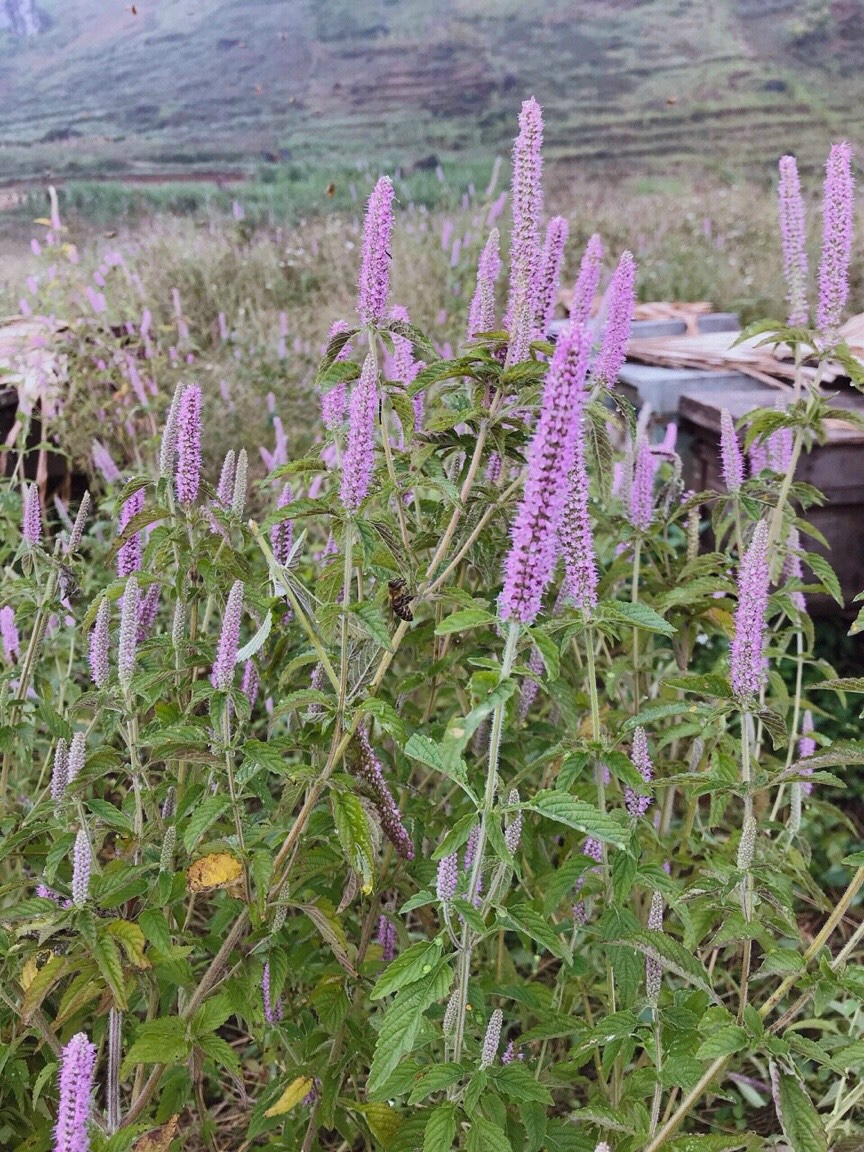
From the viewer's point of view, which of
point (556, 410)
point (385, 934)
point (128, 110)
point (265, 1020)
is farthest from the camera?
point (128, 110)

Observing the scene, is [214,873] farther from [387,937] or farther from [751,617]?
[751,617]

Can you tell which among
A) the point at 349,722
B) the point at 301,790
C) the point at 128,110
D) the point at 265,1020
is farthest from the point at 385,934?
the point at 128,110

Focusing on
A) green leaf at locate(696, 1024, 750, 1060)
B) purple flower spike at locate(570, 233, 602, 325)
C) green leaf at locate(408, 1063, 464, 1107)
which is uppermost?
purple flower spike at locate(570, 233, 602, 325)

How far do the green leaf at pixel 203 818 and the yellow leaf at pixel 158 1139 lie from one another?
38 cm

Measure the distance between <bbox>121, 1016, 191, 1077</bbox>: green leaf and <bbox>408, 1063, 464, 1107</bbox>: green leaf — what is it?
32 centimetres

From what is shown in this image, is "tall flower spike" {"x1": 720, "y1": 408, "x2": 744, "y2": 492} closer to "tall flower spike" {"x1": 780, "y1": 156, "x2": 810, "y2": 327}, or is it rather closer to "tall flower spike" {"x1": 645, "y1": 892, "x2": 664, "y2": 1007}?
"tall flower spike" {"x1": 780, "y1": 156, "x2": 810, "y2": 327}

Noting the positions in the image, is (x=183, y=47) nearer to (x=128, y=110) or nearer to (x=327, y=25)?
(x=128, y=110)

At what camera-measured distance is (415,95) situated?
7387mm

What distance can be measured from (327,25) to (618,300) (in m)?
6.70

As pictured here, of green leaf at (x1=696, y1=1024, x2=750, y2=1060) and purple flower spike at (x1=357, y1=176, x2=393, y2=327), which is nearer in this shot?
green leaf at (x1=696, y1=1024, x2=750, y2=1060)

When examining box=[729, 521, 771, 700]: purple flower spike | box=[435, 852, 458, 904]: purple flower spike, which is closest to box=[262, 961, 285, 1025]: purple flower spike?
box=[435, 852, 458, 904]: purple flower spike

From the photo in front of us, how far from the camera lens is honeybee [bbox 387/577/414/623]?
132 centimetres

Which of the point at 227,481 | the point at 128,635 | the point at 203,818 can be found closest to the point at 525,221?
the point at 227,481

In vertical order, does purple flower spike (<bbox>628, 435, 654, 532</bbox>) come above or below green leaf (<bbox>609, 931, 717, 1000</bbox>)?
above
